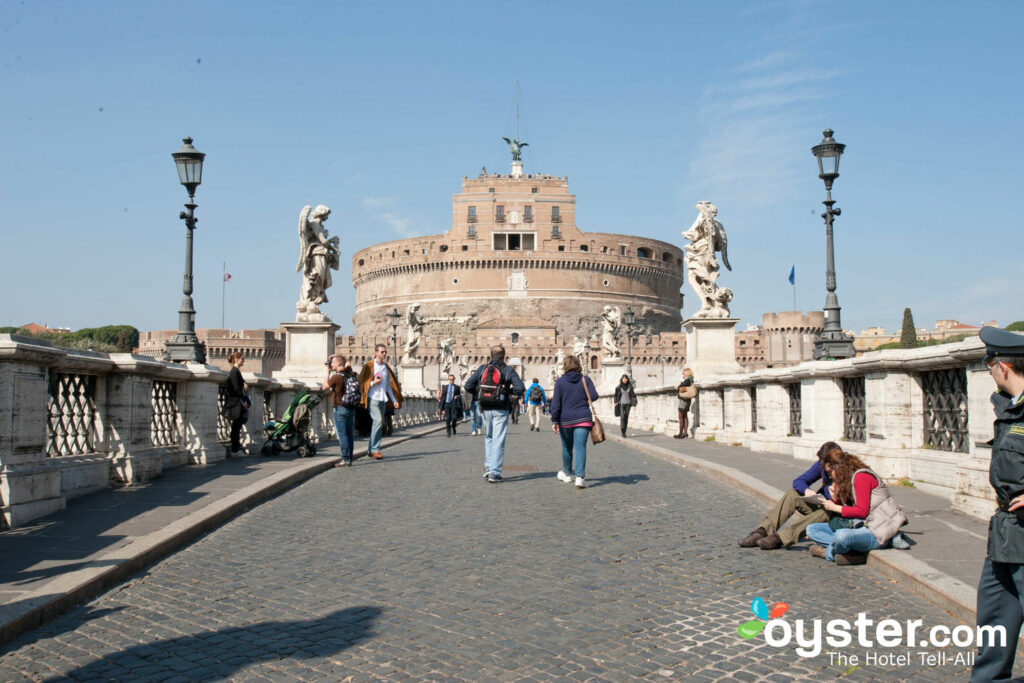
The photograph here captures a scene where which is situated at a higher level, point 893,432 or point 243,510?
point 893,432

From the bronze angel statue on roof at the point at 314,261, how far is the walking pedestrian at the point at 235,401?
5.12m

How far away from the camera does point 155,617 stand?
13.0ft

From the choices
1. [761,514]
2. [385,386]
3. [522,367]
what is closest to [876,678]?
[761,514]

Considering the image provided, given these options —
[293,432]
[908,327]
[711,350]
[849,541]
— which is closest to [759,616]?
[849,541]

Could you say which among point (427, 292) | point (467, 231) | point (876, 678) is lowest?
point (876, 678)

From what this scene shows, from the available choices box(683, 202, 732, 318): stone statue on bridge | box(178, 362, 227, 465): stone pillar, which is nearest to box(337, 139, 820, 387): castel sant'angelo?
box(683, 202, 732, 318): stone statue on bridge

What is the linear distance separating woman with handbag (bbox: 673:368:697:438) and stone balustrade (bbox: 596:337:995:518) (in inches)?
117

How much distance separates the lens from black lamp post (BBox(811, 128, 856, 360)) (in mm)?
13594

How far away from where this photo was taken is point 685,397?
1441cm

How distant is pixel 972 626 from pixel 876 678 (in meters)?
0.76

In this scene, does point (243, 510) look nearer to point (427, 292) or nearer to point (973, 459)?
point (973, 459)

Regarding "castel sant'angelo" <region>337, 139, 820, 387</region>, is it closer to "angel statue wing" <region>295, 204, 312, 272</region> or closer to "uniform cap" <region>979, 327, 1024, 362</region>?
"angel statue wing" <region>295, 204, 312, 272</region>

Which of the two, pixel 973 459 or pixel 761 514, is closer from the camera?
pixel 973 459

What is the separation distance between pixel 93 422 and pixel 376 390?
4.72 metres
